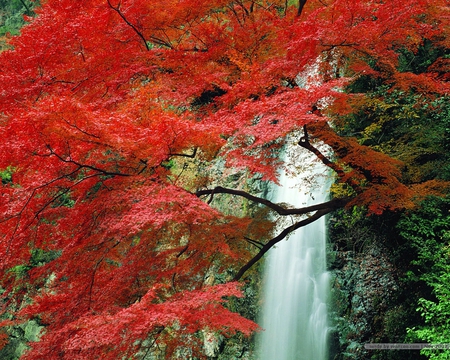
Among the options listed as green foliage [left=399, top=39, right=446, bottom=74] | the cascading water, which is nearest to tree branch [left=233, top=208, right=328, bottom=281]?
the cascading water

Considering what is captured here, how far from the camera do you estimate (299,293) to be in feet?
27.8

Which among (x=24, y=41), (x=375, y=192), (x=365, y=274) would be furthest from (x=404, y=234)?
(x=24, y=41)

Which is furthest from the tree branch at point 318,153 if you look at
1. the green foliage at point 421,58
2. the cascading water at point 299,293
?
the green foliage at point 421,58

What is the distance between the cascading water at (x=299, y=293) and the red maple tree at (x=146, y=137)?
231 centimetres

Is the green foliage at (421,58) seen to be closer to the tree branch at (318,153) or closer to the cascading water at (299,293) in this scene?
the cascading water at (299,293)

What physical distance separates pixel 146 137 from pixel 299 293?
18.9 feet

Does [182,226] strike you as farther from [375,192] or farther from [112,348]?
[375,192]

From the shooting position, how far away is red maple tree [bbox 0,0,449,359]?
14.2ft

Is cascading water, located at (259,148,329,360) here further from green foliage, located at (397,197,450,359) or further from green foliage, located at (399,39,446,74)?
green foliage, located at (399,39,446,74)

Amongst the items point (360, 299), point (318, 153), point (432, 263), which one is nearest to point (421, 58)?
point (318, 153)

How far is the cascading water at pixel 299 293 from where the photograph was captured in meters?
7.98

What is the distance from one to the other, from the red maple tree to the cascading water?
231 cm

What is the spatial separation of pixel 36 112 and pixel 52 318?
10.7 ft

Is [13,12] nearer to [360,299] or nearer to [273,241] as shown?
[273,241]
